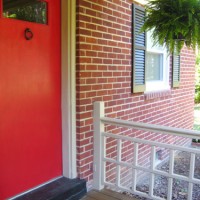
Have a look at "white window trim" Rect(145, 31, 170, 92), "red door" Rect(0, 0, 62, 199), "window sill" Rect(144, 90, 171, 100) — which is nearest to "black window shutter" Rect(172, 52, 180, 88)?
"white window trim" Rect(145, 31, 170, 92)

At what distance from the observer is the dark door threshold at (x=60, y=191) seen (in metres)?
2.21

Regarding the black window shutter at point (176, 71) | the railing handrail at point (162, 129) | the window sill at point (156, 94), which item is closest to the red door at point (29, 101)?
the railing handrail at point (162, 129)

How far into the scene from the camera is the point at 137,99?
348 cm

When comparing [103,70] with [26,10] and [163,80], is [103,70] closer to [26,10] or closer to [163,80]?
[26,10]

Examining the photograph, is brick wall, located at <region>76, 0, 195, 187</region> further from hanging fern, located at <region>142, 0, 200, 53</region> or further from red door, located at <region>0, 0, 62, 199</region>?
hanging fern, located at <region>142, 0, 200, 53</region>

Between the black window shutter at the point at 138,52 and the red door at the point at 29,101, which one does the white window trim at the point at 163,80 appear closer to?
the black window shutter at the point at 138,52

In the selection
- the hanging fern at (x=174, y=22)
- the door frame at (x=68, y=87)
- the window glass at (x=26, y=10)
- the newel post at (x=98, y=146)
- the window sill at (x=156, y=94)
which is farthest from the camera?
the window sill at (x=156, y=94)

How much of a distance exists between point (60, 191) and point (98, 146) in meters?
0.58

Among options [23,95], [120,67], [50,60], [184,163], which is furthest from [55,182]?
[184,163]

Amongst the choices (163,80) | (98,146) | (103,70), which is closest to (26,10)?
(103,70)

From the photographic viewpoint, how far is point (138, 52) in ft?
11.4

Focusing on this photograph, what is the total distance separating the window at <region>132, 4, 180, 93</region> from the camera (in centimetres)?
337

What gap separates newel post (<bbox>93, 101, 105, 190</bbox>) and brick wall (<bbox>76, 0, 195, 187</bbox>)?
0.17ft

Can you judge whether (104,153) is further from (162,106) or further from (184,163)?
(184,163)
